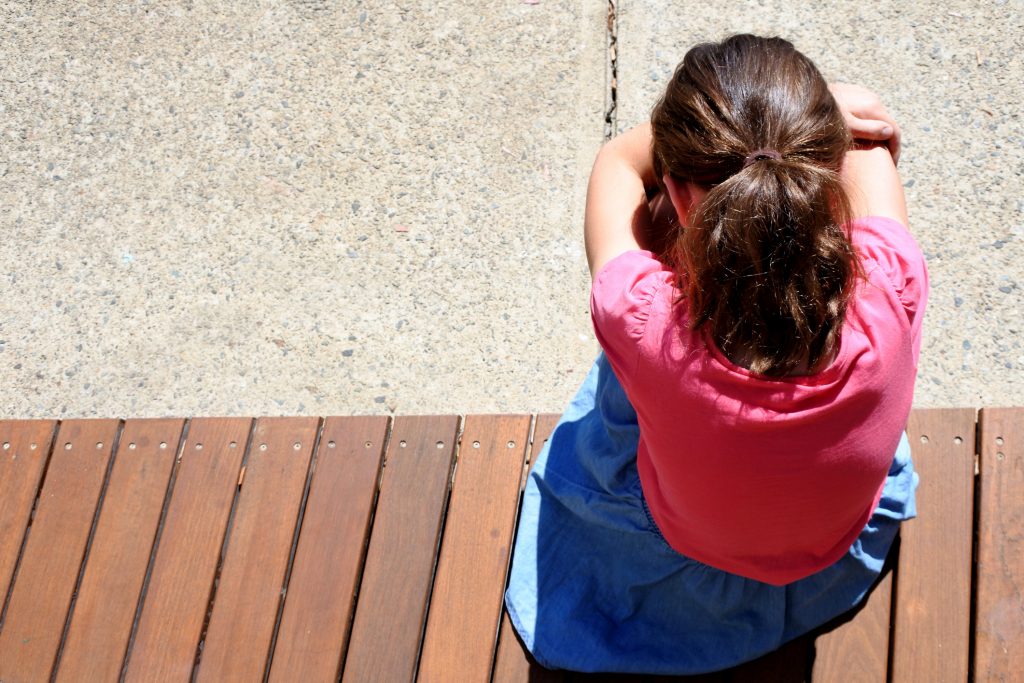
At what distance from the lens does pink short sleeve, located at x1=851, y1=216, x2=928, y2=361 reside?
127cm

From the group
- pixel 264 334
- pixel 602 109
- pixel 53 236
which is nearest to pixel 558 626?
pixel 264 334

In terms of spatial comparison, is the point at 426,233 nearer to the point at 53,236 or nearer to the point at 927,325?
the point at 53,236

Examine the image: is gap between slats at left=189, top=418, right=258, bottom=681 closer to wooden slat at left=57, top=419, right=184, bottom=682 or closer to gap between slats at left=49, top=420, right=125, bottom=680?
wooden slat at left=57, top=419, right=184, bottom=682

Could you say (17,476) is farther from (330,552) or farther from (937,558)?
(937,558)

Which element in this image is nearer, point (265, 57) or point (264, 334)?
point (264, 334)

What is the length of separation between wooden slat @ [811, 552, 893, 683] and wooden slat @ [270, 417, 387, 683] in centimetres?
89

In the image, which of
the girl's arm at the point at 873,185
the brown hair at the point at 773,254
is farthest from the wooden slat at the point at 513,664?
the girl's arm at the point at 873,185

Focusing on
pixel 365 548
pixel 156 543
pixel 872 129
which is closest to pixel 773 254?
pixel 872 129

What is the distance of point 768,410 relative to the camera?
1.14 metres

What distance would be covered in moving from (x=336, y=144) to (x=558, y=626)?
155cm

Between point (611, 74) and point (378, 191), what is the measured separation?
28.7 inches

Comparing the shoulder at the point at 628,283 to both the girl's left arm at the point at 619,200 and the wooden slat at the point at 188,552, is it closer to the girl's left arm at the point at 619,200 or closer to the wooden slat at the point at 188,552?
the girl's left arm at the point at 619,200

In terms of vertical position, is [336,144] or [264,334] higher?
Answer: [336,144]

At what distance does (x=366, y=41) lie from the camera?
279 centimetres
